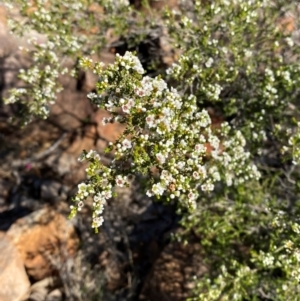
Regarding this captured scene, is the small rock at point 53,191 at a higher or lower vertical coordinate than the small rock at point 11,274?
higher

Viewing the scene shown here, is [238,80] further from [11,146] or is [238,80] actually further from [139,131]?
[11,146]

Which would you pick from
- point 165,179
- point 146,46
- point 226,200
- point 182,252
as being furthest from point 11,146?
point 165,179

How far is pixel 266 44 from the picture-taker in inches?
342

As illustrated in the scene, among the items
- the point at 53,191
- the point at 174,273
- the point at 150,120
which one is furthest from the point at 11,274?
the point at 150,120

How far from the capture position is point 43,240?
10.6 m

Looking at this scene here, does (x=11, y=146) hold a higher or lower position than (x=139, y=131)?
higher

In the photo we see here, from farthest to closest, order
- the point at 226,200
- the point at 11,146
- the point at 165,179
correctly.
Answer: the point at 11,146
the point at 226,200
the point at 165,179

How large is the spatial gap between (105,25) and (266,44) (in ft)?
11.9

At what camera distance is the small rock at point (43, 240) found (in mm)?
10227

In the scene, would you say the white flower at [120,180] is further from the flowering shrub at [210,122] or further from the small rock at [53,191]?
the small rock at [53,191]

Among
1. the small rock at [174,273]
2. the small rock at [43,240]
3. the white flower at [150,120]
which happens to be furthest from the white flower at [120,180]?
the small rock at [43,240]

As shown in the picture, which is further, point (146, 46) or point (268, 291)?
point (146, 46)

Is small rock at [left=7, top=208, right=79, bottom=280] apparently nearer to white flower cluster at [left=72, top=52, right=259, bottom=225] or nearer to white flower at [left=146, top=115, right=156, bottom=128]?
white flower cluster at [left=72, top=52, right=259, bottom=225]

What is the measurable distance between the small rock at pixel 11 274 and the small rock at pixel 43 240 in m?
0.35
